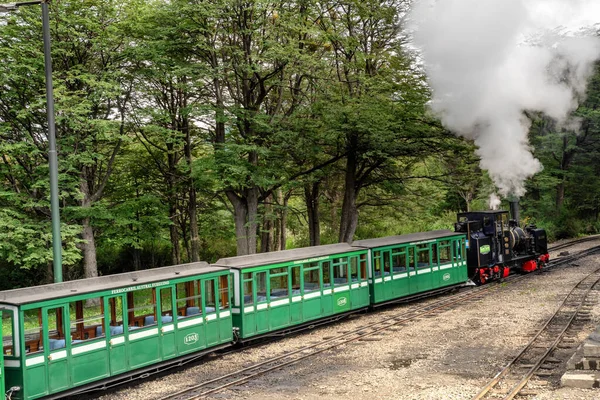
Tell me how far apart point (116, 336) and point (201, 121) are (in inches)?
575

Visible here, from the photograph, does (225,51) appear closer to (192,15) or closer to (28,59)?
(192,15)

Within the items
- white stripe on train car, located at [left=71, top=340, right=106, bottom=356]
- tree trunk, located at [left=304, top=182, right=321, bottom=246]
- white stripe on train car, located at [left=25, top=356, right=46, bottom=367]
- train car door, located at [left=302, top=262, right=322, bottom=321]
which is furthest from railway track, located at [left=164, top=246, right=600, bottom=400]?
tree trunk, located at [left=304, top=182, right=321, bottom=246]

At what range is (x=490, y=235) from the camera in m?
25.0

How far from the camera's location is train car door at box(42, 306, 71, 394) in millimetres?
10555

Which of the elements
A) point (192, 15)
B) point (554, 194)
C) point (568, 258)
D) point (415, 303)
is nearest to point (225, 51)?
point (192, 15)

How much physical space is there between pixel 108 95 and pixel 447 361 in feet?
45.0

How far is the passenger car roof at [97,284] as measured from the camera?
A: 10.6 meters

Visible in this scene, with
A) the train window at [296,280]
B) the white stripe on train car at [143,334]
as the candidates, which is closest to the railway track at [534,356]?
the train window at [296,280]

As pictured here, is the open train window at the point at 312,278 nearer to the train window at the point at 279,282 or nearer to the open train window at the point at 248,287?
the train window at the point at 279,282

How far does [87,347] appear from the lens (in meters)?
11.3

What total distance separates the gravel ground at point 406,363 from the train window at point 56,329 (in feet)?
4.91

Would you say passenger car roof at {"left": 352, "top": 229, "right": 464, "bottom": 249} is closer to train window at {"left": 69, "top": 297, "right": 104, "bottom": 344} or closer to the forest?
the forest

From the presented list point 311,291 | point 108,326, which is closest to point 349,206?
point 311,291

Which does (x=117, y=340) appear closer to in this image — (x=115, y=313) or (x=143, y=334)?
(x=115, y=313)
